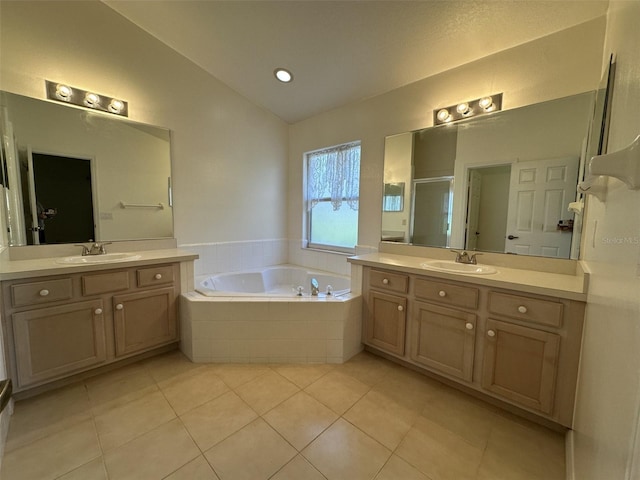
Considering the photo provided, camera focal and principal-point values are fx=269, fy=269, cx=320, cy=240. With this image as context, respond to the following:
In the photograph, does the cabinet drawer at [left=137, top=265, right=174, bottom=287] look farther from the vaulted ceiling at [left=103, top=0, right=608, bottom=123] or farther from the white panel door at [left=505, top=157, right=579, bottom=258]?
the white panel door at [left=505, top=157, right=579, bottom=258]

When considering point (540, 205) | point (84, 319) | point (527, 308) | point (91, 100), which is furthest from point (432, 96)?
point (84, 319)

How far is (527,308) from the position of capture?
1479 millimetres

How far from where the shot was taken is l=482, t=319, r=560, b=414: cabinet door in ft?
4.70

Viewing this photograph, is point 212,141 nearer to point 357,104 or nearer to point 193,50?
point 193,50

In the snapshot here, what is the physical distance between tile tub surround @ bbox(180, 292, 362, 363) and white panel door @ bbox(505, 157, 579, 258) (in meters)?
1.31

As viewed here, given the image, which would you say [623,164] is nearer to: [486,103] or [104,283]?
[486,103]

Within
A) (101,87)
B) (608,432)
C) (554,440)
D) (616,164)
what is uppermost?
(101,87)

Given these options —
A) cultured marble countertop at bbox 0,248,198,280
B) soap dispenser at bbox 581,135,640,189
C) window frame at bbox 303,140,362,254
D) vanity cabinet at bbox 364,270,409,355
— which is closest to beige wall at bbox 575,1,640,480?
soap dispenser at bbox 581,135,640,189

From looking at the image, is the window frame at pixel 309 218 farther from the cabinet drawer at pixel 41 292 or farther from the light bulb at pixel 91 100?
the cabinet drawer at pixel 41 292

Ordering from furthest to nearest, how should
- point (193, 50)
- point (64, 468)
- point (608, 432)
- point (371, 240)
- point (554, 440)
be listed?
point (371, 240), point (193, 50), point (554, 440), point (64, 468), point (608, 432)

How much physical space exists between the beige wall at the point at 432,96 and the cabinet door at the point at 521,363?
1354 millimetres

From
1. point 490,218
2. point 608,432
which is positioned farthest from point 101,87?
point 608,432

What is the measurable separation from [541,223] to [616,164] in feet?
4.85

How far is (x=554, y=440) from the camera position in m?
1.45
